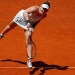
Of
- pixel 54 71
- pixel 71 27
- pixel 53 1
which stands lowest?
pixel 54 71

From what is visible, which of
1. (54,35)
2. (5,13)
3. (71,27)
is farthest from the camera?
(5,13)

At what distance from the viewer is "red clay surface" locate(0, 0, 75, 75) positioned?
332 inches

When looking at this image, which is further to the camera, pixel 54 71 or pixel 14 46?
pixel 14 46

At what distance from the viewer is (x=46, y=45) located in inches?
395

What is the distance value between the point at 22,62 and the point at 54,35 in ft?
7.99

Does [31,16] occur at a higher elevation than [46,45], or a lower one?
higher

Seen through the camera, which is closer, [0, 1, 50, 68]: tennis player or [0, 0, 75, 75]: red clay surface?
[0, 1, 50, 68]: tennis player

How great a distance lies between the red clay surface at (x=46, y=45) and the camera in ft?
27.6

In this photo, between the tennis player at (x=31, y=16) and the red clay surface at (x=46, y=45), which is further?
the red clay surface at (x=46, y=45)

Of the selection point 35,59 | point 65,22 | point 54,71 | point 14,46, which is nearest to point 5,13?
point 65,22

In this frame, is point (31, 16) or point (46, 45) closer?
point (31, 16)

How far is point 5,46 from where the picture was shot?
32.1 feet

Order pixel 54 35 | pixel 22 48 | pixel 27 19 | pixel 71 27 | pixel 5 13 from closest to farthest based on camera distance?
pixel 27 19
pixel 22 48
pixel 54 35
pixel 71 27
pixel 5 13

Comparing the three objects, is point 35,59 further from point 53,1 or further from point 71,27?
point 53,1
